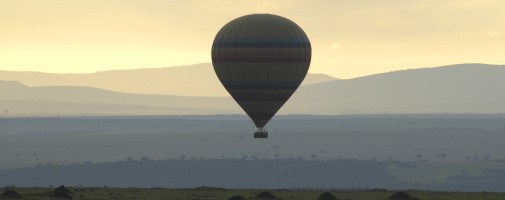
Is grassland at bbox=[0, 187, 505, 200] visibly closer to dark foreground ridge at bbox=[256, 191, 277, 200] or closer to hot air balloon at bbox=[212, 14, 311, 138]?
dark foreground ridge at bbox=[256, 191, 277, 200]

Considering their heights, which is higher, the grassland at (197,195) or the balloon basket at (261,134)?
the balloon basket at (261,134)

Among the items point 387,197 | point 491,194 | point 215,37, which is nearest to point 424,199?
point 387,197

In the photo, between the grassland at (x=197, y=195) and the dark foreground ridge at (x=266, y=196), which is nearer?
the dark foreground ridge at (x=266, y=196)

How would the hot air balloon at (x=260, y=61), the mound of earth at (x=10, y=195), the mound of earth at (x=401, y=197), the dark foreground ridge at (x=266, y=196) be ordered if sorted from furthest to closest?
the hot air balloon at (x=260, y=61) < the dark foreground ridge at (x=266, y=196) < the mound of earth at (x=401, y=197) < the mound of earth at (x=10, y=195)

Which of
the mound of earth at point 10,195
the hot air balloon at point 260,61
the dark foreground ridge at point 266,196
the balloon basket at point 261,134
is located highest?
the hot air balloon at point 260,61

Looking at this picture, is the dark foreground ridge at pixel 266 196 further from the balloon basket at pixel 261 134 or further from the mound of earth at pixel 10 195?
the mound of earth at pixel 10 195

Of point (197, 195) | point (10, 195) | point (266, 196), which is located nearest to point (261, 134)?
point (197, 195)

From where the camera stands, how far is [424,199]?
337ft

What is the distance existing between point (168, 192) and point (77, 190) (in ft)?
28.6

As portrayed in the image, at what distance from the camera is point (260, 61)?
11669cm

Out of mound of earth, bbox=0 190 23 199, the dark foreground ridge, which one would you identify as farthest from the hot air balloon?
mound of earth, bbox=0 190 23 199

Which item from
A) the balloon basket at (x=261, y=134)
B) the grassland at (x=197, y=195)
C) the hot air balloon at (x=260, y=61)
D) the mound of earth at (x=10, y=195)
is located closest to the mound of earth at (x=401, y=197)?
the grassland at (x=197, y=195)

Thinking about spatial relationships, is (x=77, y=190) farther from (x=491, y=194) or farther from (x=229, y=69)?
(x=491, y=194)

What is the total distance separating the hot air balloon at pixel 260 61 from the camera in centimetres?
11662
